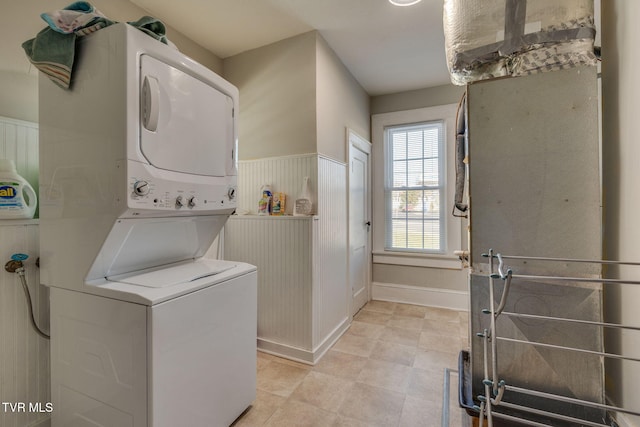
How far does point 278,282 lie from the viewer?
237 centimetres

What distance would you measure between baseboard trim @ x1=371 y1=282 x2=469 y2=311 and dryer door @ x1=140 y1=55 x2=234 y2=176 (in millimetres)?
2772

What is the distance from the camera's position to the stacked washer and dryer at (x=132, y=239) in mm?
1090

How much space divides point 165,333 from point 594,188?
171 cm

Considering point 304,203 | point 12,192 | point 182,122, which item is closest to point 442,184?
point 304,203

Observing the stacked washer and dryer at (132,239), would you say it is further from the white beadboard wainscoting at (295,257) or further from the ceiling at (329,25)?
the ceiling at (329,25)

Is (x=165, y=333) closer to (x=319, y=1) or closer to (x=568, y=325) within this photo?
(x=568, y=325)

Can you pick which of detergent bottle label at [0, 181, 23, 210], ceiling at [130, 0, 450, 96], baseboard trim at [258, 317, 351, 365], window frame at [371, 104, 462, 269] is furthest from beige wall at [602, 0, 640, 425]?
detergent bottle label at [0, 181, 23, 210]

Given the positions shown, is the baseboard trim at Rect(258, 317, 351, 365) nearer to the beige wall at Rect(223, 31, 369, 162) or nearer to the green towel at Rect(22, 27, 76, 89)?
the beige wall at Rect(223, 31, 369, 162)

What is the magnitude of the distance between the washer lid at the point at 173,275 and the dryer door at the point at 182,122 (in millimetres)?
501

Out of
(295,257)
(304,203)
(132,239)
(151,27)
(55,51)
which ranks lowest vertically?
(295,257)

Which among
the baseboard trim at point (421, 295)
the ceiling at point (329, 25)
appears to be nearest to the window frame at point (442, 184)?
the baseboard trim at point (421, 295)

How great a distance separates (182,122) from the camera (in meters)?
1.29

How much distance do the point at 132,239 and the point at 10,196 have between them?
2.12 feet

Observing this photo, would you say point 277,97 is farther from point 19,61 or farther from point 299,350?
point 299,350
